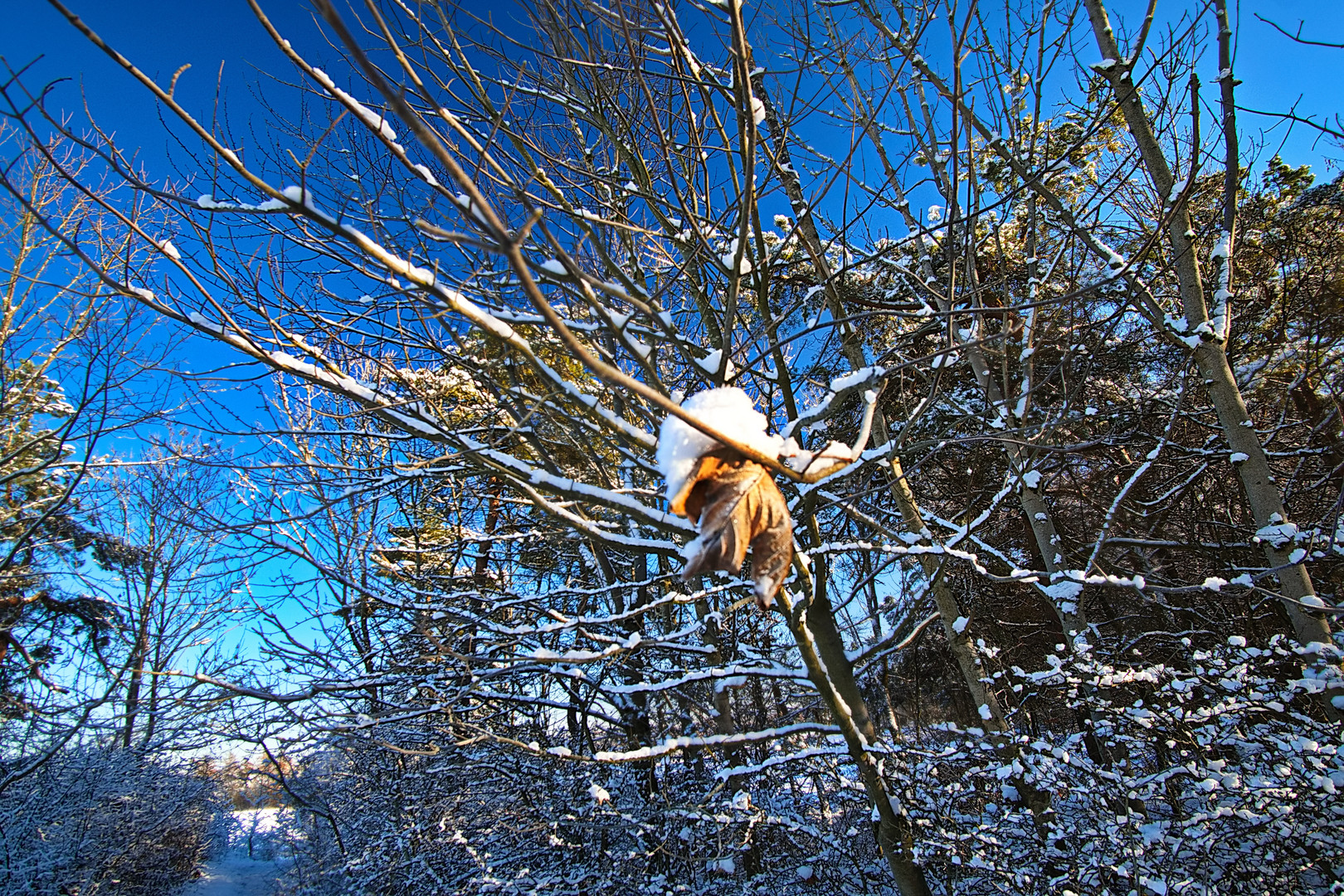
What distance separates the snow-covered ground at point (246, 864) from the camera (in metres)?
13.5

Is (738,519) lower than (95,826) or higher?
higher

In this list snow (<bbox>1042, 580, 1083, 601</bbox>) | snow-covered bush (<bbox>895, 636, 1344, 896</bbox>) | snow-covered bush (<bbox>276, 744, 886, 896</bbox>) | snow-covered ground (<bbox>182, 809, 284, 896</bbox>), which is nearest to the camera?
snow-covered bush (<bbox>895, 636, 1344, 896</bbox>)

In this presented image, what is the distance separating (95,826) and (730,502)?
14.2 metres

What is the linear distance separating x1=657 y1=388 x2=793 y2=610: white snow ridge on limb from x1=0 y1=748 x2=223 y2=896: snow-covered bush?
12.4m

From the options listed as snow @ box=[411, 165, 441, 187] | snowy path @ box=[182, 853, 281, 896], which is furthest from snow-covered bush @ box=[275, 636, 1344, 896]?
snowy path @ box=[182, 853, 281, 896]

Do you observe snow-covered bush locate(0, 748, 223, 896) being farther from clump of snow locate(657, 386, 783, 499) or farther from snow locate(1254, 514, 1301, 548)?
snow locate(1254, 514, 1301, 548)

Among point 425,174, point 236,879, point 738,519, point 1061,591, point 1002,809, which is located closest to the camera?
point 738,519

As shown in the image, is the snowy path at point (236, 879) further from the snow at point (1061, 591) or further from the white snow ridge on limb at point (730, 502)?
the white snow ridge on limb at point (730, 502)

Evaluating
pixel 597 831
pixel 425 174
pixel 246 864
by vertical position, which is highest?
pixel 425 174

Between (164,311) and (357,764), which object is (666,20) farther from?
(357,764)

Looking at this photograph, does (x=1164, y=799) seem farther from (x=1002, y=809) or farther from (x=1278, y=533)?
(x=1278, y=533)

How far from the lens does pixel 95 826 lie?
29.9 ft

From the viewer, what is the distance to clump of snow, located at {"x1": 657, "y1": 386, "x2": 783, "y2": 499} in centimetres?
102

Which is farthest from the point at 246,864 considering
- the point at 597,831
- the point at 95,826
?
the point at 597,831
